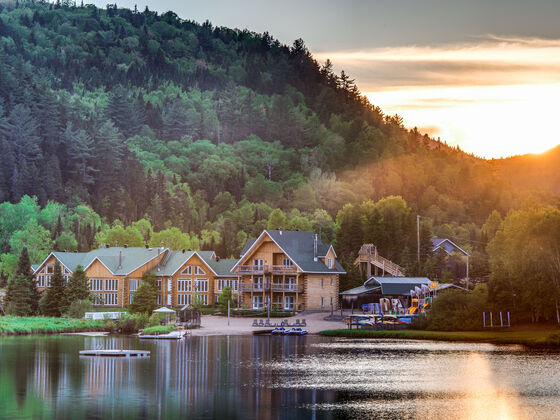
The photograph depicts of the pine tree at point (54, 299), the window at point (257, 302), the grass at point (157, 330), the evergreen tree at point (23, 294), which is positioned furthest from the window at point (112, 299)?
the grass at point (157, 330)

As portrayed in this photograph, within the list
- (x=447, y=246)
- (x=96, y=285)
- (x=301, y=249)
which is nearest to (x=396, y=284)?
(x=301, y=249)

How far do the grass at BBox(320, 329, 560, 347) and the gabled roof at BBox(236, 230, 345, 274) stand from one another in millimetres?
21551

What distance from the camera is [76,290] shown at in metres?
101

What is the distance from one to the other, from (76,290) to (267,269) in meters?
22.7

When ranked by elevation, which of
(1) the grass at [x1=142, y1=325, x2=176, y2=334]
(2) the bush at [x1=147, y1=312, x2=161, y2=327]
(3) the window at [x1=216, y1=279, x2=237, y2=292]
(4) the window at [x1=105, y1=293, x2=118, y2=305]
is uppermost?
(3) the window at [x1=216, y1=279, x2=237, y2=292]

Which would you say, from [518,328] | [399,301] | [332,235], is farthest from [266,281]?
[332,235]

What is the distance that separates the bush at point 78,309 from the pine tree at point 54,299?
1094 millimetres

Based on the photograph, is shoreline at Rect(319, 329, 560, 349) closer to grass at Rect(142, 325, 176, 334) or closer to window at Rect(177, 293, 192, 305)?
grass at Rect(142, 325, 176, 334)

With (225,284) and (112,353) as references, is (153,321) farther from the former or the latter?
(112,353)

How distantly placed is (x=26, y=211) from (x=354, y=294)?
95.3m

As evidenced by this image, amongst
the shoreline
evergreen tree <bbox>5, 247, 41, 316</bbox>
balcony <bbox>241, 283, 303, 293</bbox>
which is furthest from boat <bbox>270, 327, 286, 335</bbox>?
evergreen tree <bbox>5, 247, 41, 316</bbox>

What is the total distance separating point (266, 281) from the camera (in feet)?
367

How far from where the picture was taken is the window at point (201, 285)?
118375 mm

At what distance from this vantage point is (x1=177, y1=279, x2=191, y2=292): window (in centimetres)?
11806
